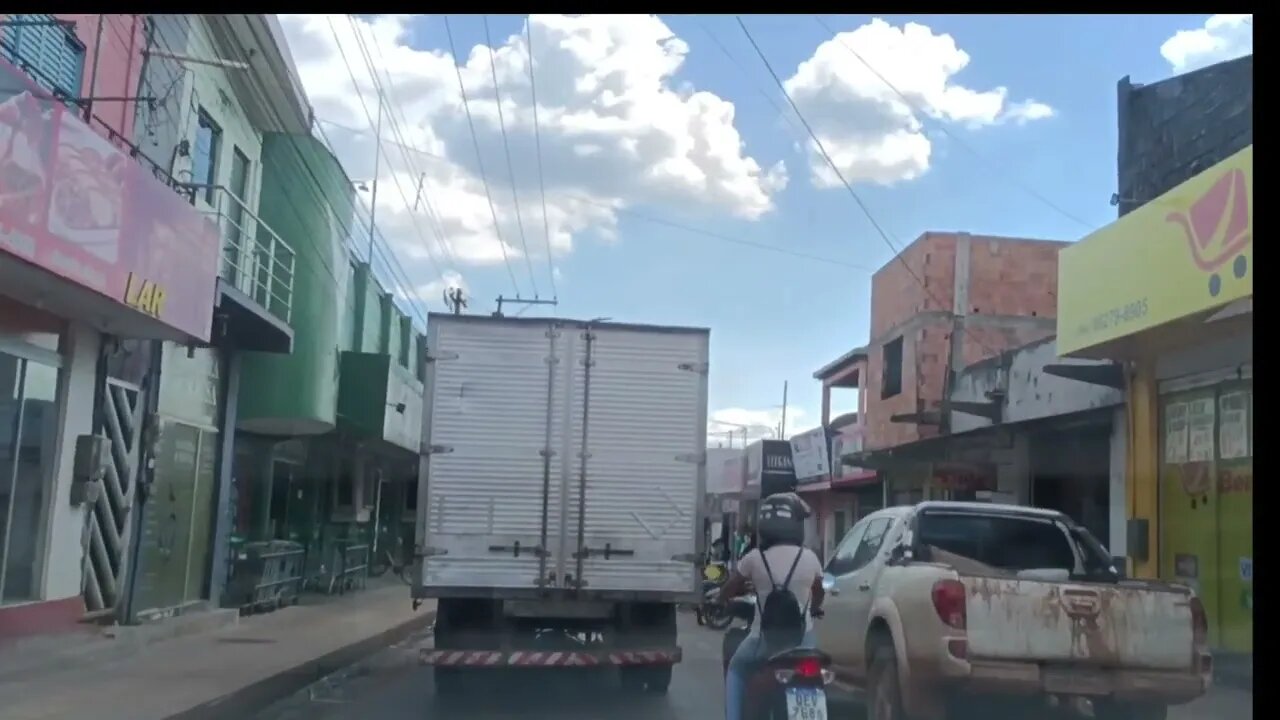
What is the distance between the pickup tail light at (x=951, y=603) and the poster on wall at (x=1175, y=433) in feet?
25.3

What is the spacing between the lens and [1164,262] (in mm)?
12961

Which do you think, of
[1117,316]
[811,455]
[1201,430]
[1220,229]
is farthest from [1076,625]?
[811,455]

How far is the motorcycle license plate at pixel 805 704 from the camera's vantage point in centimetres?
662

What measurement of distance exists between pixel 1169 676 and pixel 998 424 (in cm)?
1152

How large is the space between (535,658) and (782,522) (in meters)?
4.03

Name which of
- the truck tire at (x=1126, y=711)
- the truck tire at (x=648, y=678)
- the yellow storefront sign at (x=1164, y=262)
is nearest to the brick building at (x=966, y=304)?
the yellow storefront sign at (x=1164, y=262)

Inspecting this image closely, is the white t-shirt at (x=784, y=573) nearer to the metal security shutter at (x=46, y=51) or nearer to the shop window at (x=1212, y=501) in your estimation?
the shop window at (x=1212, y=501)

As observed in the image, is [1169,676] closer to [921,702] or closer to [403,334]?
[921,702]

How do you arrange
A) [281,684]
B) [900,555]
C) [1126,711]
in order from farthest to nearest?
[281,684], [900,555], [1126,711]

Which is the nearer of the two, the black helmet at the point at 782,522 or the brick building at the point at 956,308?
the black helmet at the point at 782,522

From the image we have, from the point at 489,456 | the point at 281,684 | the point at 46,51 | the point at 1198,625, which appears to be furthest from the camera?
the point at 281,684

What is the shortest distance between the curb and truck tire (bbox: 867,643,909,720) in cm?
493

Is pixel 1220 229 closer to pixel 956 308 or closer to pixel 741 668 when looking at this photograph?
pixel 741 668

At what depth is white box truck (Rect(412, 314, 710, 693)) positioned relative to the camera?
35.8ft
